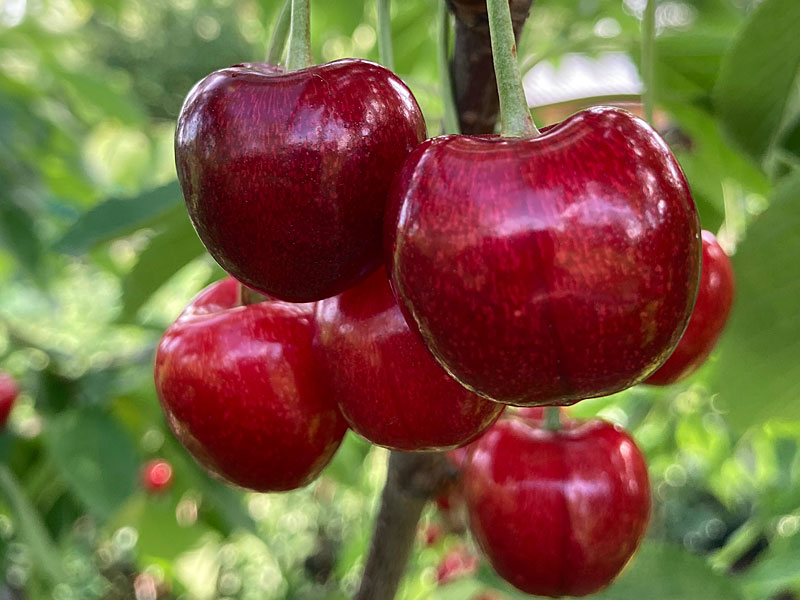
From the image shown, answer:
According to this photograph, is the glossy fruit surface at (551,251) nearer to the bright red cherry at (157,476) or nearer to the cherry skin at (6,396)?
the cherry skin at (6,396)

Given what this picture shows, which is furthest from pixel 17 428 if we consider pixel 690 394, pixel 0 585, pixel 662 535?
pixel 662 535

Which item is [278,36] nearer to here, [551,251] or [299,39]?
[299,39]

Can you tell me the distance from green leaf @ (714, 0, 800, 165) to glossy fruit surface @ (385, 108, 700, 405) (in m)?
0.35

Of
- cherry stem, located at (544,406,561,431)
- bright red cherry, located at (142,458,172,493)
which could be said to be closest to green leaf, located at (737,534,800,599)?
cherry stem, located at (544,406,561,431)

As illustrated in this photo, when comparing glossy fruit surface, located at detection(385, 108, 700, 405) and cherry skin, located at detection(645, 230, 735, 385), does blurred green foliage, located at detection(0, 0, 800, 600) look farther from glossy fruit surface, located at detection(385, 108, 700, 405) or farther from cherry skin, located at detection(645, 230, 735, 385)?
glossy fruit surface, located at detection(385, 108, 700, 405)

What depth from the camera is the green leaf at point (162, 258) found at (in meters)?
0.77

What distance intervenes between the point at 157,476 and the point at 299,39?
124 cm

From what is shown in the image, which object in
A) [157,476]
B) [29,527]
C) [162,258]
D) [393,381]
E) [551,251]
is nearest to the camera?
[551,251]

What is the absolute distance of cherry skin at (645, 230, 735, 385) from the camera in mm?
524

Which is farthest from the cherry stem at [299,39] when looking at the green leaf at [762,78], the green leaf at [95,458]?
the green leaf at [95,458]

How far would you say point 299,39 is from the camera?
39 centimetres

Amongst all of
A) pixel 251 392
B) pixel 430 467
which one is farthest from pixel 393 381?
pixel 430 467

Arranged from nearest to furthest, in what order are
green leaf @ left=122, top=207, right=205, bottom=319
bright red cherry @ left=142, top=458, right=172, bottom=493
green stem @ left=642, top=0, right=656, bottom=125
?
green stem @ left=642, top=0, right=656, bottom=125 → green leaf @ left=122, top=207, right=205, bottom=319 → bright red cherry @ left=142, top=458, right=172, bottom=493

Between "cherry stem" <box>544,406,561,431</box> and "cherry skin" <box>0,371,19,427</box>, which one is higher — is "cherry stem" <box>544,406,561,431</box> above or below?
above
